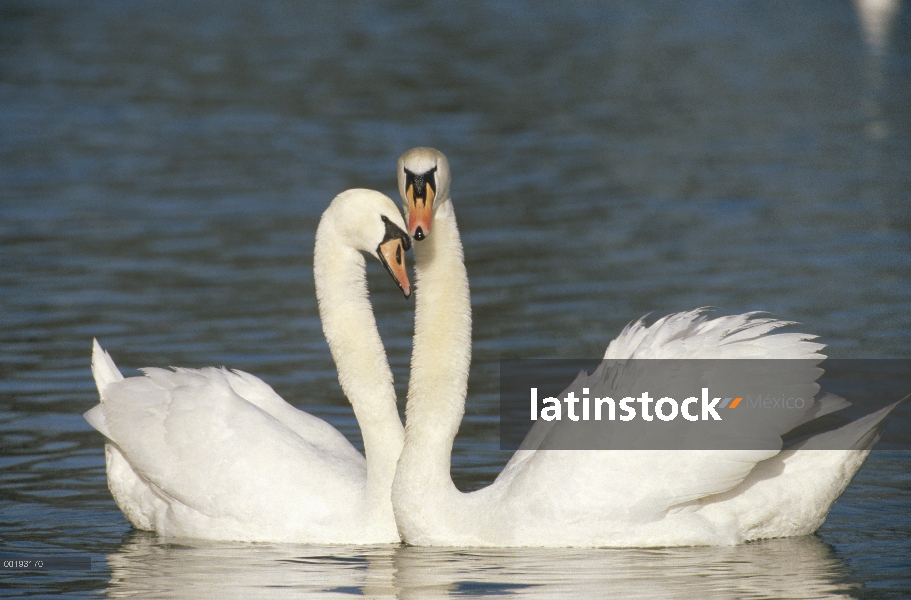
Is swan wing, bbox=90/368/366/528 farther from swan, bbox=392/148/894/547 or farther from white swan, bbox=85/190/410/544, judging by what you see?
swan, bbox=392/148/894/547

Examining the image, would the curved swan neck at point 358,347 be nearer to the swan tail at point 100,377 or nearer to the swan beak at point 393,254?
the swan beak at point 393,254

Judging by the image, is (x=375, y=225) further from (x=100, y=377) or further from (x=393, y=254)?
(x=100, y=377)

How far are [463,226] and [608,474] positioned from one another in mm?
9896

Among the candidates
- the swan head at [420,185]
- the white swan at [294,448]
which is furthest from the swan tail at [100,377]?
the swan head at [420,185]

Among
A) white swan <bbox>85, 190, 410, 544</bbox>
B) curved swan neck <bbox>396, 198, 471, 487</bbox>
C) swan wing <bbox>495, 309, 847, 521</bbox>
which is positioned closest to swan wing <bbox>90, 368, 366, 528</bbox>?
white swan <bbox>85, 190, 410, 544</bbox>

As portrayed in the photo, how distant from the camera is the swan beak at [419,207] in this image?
25.7ft

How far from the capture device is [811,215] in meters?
17.6

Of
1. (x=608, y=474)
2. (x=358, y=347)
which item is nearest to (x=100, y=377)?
(x=358, y=347)

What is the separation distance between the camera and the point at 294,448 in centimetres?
893

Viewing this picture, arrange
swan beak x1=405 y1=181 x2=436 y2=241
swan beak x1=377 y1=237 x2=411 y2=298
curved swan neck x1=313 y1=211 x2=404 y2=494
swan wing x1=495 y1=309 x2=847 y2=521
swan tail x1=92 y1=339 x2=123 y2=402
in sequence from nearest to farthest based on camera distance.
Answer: swan beak x1=405 y1=181 x2=436 y2=241
swan wing x1=495 y1=309 x2=847 y2=521
swan beak x1=377 y1=237 x2=411 y2=298
curved swan neck x1=313 y1=211 x2=404 y2=494
swan tail x1=92 y1=339 x2=123 y2=402

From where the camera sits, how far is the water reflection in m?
7.69

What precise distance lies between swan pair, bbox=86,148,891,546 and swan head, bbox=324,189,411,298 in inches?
0.4

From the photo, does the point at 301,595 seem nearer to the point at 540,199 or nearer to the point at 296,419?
the point at 296,419

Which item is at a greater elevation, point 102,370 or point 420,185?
point 420,185
